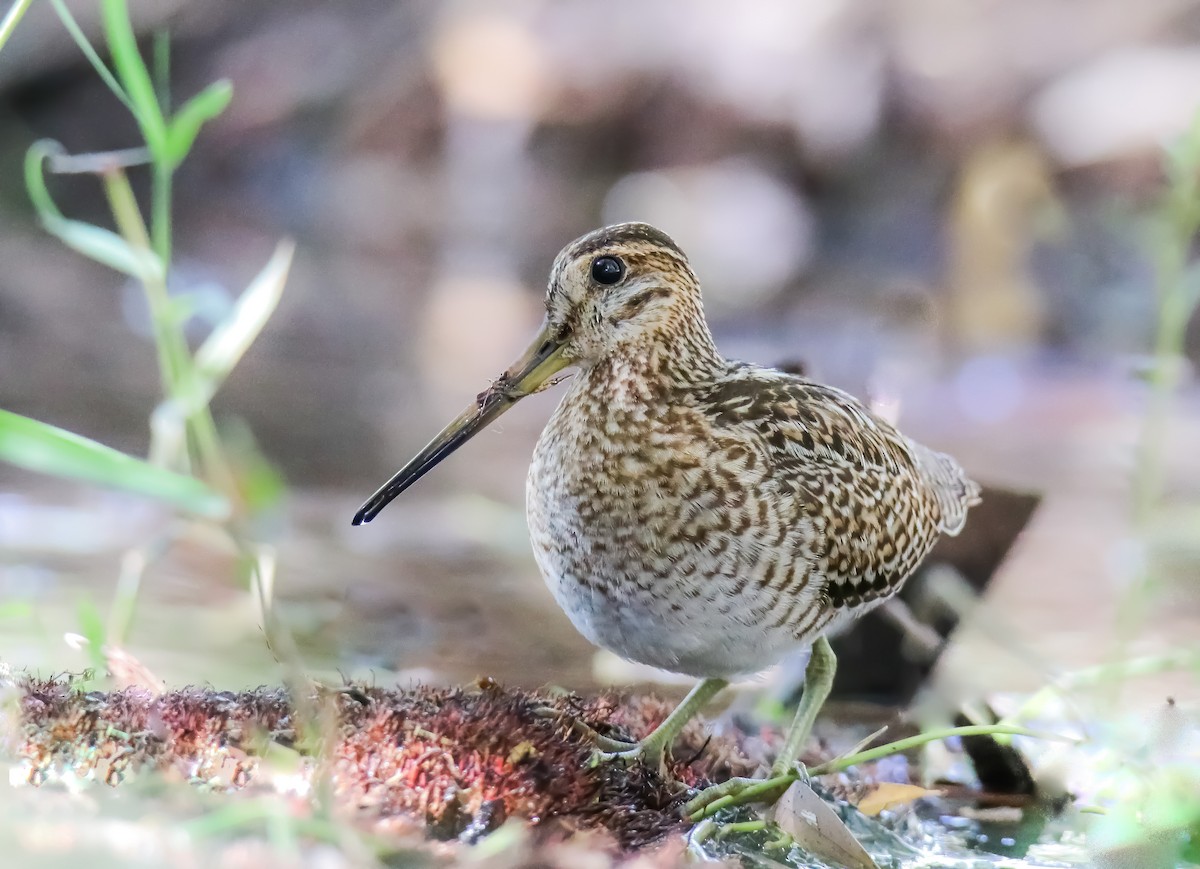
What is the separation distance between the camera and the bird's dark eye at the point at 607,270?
2350 mm

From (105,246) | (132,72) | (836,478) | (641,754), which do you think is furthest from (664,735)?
(132,72)

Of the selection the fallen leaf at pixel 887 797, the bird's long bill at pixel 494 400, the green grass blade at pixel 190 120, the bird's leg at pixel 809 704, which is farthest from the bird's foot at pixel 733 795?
the green grass blade at pixel 190 120

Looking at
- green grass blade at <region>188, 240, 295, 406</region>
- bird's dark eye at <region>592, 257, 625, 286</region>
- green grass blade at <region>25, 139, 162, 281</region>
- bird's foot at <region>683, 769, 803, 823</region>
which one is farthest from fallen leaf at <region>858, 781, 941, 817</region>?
green grass blade at <region>25, 139, 162, 281</region>

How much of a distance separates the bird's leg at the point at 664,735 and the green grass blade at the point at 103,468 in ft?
3.43

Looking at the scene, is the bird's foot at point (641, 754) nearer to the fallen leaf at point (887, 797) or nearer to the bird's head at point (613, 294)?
the fallen leaf at point (887, 797)

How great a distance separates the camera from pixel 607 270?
2361 mm

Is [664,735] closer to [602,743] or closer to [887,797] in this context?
[602,743]

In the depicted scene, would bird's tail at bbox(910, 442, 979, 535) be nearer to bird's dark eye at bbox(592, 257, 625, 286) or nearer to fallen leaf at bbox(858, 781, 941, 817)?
fallen leaf at bbox(858, 781, 941, 817)

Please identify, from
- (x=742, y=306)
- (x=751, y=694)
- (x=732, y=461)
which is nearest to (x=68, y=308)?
(x=742, y=306)

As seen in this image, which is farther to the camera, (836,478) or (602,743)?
(836,478)

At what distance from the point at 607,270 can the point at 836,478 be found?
0.54m

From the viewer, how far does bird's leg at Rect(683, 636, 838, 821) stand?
2119 millimetres

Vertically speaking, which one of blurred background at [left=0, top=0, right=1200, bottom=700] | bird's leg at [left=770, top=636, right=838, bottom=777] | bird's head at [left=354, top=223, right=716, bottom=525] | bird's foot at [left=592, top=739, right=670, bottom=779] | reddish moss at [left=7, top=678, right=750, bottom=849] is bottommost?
reddish moss at [left=7, top=678, right=750, bottom=849]

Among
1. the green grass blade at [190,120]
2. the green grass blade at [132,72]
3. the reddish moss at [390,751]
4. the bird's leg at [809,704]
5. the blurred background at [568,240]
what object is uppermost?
the blurred background at [568,240]
